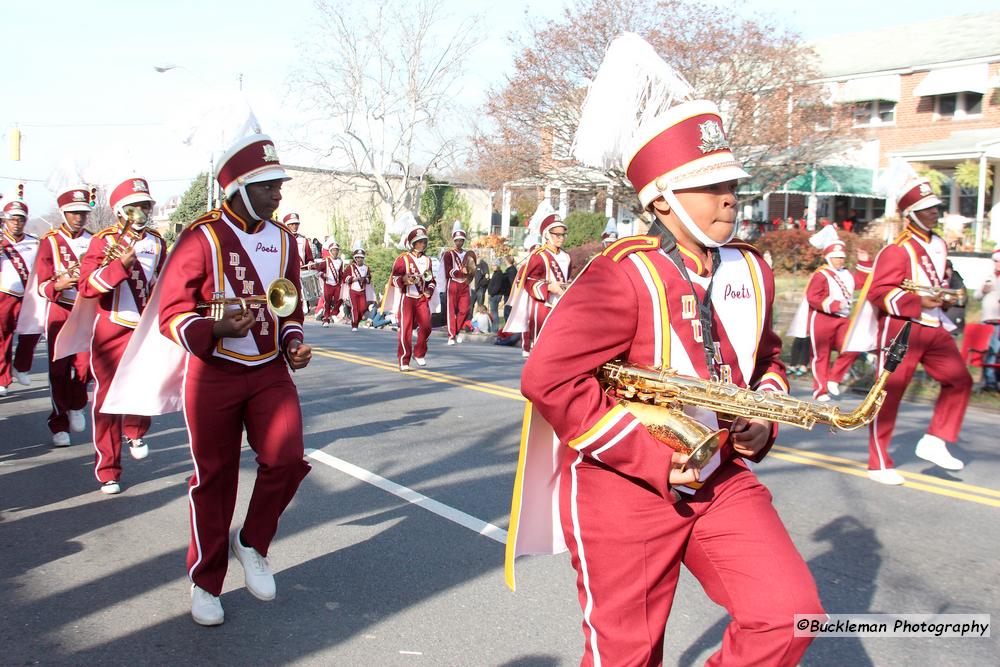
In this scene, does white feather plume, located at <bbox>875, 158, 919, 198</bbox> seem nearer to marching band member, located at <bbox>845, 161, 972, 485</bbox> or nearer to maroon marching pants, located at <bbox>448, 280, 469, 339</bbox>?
marching band member, located at <bbox>845, 161, 972, 485</bbox>

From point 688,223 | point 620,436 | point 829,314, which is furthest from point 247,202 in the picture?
point 829,314

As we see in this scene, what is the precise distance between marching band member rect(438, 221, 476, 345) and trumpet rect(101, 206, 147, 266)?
1350cm

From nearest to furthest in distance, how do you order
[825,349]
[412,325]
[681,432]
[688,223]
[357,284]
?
→ [681,432]
[688,223]
[825,349]
[412,325]
[357,284]

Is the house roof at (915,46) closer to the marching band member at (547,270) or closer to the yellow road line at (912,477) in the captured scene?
the marching band member at (547,270)

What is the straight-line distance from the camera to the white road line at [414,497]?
618 cm

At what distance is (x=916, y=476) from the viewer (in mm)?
7945

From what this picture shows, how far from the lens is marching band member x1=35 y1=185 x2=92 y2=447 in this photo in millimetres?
8750

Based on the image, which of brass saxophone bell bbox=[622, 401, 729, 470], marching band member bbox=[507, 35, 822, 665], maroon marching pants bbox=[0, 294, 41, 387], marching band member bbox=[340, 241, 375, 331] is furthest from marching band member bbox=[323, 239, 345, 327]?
brass saxophone bell bbox=[622, 401, 729, 470]

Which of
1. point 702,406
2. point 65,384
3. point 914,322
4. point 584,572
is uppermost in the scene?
point 702,406

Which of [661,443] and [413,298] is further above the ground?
[661,443]

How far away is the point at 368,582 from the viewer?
5.27 m

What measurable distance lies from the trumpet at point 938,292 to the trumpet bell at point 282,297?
Result: 15.2ft

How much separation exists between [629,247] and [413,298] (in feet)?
40.9

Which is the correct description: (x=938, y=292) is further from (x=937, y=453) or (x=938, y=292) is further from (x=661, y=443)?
(x=661, y=443)
